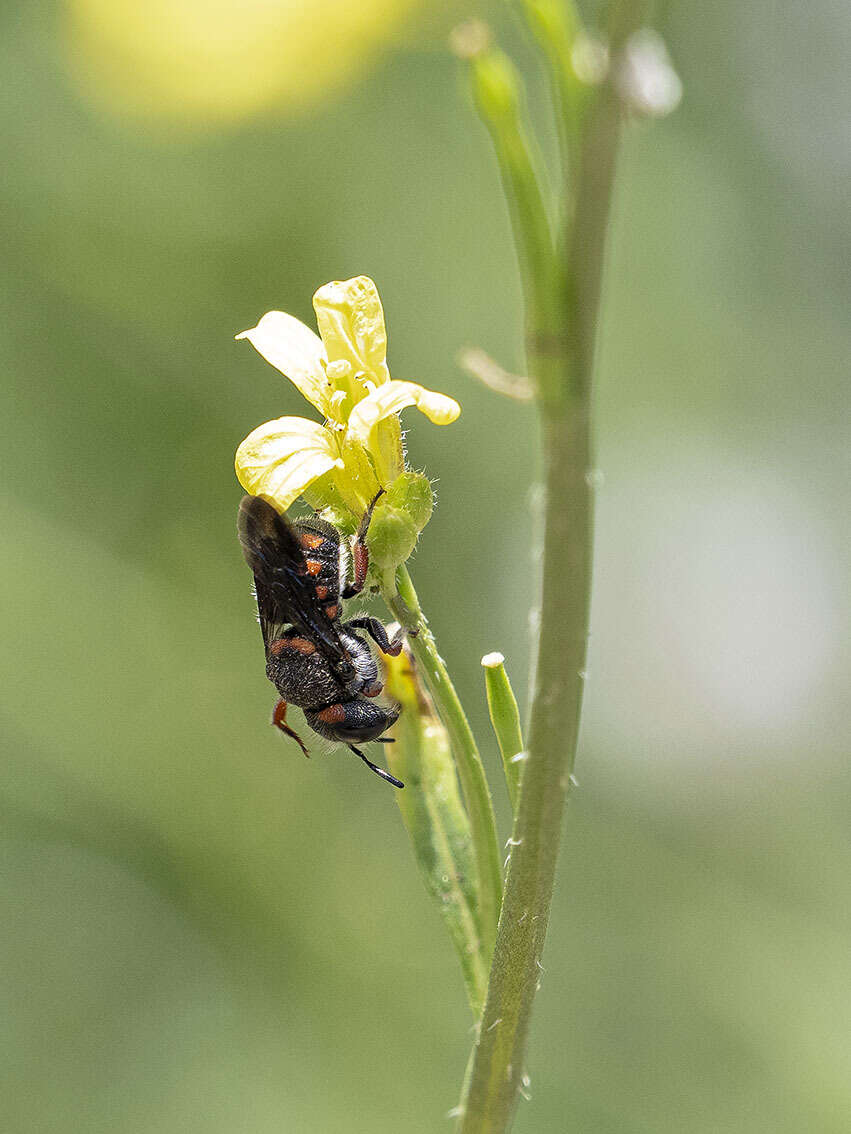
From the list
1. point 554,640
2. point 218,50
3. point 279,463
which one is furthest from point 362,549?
point 218,50

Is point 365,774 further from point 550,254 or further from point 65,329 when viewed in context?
point 550,254

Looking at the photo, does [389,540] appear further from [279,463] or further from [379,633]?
[379,633]

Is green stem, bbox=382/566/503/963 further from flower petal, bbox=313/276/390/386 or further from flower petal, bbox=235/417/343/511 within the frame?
flower petal, bbox=313/276/390/386

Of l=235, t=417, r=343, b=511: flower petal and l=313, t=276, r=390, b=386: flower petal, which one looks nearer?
l=235, t=417, r=343, b=511: flower petal

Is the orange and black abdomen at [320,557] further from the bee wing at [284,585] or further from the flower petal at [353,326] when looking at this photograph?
the flower petal at [353,326]

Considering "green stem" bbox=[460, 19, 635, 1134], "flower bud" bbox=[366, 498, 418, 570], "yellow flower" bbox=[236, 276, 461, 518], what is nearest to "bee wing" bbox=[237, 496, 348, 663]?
"yellow flower" bbox=[236, 276, 461, 518]

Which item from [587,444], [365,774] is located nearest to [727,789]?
[365,774]
